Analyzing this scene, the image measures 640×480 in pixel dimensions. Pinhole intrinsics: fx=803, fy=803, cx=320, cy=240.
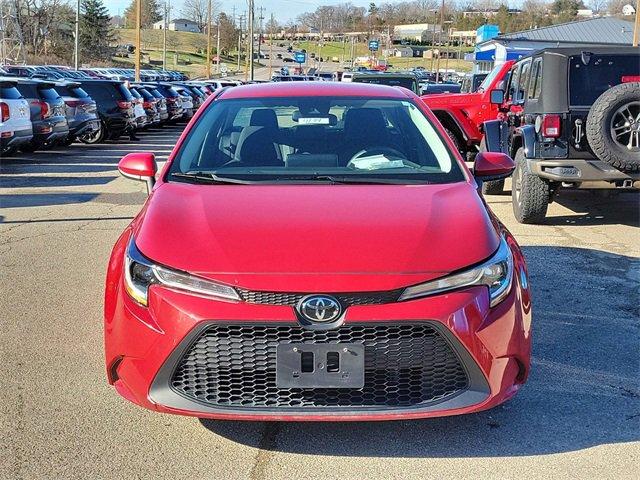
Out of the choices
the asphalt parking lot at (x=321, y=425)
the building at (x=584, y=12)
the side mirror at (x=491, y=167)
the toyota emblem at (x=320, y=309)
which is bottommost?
the asphalt parking lot at (x=321, y=425)

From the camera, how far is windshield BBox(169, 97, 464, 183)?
4.31m

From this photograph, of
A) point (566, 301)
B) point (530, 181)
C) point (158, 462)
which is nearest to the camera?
point (158, 462)

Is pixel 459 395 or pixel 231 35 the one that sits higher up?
pixel 231 35

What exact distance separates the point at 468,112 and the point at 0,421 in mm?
11105

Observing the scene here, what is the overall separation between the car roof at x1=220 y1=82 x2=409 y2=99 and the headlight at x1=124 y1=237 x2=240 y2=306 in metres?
1.93

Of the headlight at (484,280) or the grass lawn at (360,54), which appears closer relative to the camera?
the headlight at (484,280)

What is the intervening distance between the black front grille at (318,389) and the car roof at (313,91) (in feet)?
7.44

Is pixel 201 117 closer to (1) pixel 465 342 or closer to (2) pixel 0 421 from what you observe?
(2) pixel 0 421

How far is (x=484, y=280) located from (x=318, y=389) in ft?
2.61

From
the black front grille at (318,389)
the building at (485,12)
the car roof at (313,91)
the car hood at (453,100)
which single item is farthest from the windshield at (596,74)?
the building at (485,12)

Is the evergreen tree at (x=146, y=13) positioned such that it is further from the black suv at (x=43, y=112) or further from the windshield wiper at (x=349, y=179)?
the windshield wiper at (x=349, y=179)

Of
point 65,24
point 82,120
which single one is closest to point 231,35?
point 65,24

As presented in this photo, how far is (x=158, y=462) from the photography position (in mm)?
3348

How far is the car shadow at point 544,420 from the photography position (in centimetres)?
349
